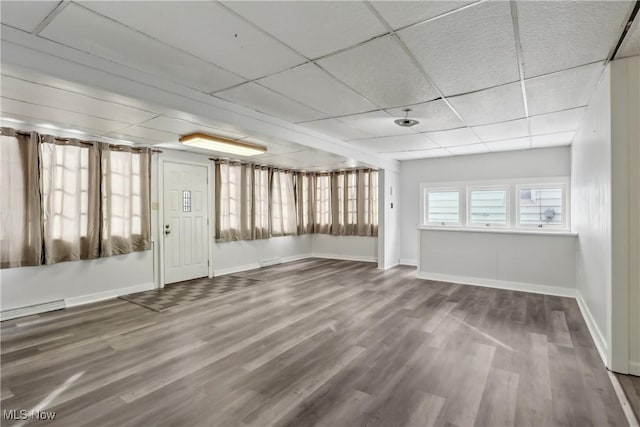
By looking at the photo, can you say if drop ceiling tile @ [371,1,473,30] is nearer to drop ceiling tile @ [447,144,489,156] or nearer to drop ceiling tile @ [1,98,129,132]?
drop ceiling tile @ [1,98,129,132]

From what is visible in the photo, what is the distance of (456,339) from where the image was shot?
10.4 ft

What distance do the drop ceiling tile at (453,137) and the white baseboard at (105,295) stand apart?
16.7 ft

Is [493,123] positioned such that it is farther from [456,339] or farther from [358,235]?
[358,235]

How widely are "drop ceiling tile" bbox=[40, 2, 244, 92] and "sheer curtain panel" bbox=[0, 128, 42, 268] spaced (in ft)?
8.34

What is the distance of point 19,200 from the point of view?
394 centimetres

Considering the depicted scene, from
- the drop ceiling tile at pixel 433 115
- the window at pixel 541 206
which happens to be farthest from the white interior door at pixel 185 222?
the window at pixel 541 206

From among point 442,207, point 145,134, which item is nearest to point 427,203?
point 442,207

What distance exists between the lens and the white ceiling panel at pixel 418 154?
20.4 feet

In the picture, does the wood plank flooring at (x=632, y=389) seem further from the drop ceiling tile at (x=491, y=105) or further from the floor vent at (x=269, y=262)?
the floor vent at (x=269, y=262)

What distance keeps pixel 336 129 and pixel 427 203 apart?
3.54 meters

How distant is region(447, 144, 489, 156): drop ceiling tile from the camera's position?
5750mm

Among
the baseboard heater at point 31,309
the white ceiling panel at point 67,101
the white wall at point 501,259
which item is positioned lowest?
the baseboard heater at point 31,309

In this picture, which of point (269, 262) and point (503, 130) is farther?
point (269, 262)

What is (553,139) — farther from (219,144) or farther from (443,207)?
(219,144)
